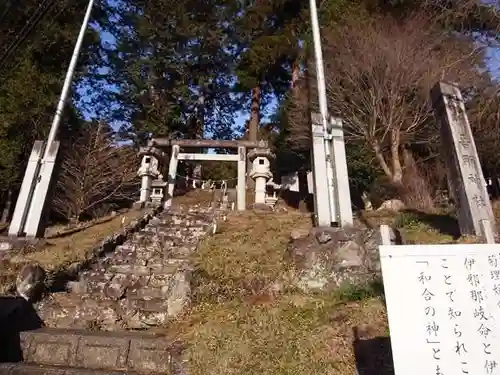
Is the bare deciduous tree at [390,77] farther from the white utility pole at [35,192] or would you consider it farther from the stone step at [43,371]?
the stone step at [43,371]

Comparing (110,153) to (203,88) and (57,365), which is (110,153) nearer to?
(203,88)

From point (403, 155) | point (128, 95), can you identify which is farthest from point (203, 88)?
point (403, 155)

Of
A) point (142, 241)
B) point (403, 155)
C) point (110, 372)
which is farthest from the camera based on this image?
point (403, 155)


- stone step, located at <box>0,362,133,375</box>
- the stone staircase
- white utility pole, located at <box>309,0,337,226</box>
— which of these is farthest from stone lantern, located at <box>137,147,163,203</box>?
stone step, located at <box>0,362,133,375</box>

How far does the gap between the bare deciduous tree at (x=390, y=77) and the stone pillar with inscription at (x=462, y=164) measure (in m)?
6.75

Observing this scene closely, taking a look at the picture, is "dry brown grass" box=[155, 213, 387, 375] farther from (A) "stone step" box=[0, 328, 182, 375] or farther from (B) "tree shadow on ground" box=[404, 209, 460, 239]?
(B) "tree shadow on ground" box=[404, 209, 460, 239]

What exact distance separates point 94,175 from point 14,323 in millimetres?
12833

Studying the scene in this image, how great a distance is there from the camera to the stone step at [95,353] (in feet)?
11.9

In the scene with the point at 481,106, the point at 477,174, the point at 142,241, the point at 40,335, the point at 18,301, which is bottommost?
the point at 40,335

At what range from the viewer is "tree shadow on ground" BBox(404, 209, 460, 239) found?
7770 millimetres

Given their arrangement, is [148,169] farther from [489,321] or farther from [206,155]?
[489,321]

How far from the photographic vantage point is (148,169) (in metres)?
13.9

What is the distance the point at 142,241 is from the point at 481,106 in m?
8.20

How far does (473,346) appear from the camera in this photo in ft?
7.54
